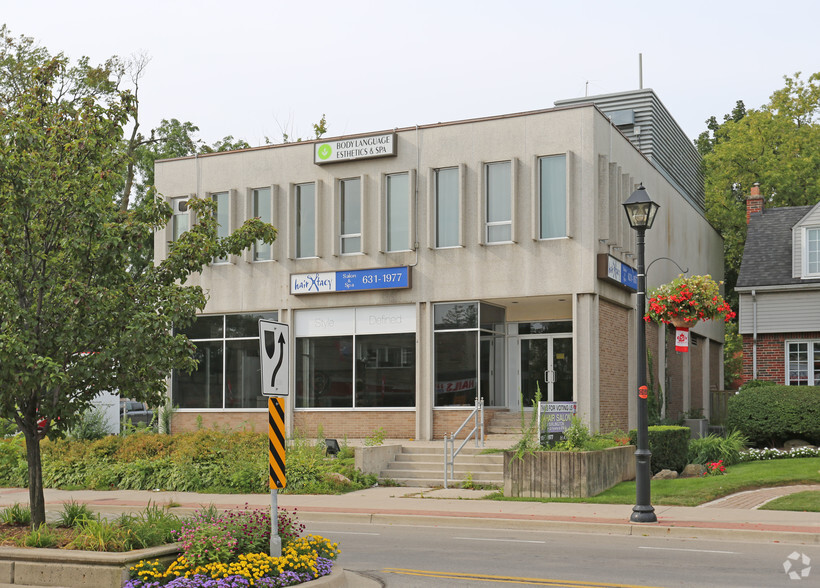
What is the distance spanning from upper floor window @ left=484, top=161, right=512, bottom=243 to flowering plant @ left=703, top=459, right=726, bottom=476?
25.4 ft

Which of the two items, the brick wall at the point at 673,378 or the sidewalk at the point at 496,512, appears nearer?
the sidewalk at the point at 496,512

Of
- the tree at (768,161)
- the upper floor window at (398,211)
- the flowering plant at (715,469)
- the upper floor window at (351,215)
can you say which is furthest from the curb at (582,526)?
the tree at (768,161)

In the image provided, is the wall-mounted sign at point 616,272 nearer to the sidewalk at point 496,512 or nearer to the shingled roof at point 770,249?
the shingled roof at point 770,249

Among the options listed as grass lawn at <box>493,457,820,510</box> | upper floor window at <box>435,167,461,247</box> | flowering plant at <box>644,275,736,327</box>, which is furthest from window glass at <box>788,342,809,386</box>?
upper floor window at <box>435,167,461,247</box>

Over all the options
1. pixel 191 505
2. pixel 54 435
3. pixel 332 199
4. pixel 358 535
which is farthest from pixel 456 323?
pixel 54 435

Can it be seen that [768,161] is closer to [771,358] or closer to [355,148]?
[771,358]

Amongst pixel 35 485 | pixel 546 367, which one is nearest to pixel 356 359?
pixel 546 367

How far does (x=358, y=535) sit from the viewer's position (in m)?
14.4

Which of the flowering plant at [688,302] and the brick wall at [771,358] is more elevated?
the flowering plant at [688,302]

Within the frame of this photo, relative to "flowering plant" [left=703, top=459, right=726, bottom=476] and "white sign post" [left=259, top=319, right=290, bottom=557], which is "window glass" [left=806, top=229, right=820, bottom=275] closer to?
"flowering plant" [left=703, top=459, right=726, bottom=476]

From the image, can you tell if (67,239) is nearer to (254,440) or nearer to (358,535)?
(358,535)

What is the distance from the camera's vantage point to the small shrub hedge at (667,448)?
20609mm

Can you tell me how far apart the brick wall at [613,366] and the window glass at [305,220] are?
8.63 metres

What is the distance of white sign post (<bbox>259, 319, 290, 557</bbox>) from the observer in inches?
389
